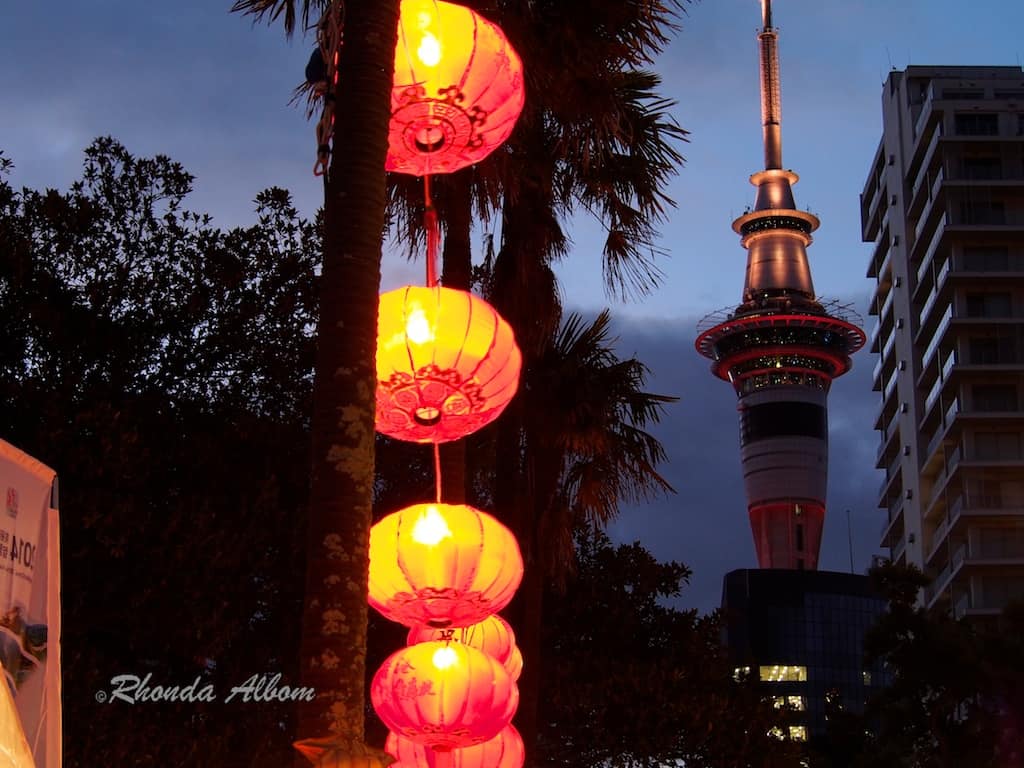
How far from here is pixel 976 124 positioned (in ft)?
241

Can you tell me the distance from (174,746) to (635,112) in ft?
23.7

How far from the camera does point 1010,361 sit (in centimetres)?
6956

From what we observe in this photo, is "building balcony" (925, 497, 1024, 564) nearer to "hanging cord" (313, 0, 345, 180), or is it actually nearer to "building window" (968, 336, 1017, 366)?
"building window" (968, 336, 1017, 366)

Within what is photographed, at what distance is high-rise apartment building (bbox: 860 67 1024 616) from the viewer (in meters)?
67.7

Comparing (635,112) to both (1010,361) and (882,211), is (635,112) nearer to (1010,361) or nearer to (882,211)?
(1010,361)

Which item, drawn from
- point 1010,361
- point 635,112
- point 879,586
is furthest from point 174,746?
point 1010,361

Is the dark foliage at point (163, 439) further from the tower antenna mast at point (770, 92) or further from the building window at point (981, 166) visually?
the tower antenna mast at point (770, 92)

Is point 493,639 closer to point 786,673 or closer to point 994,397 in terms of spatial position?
point 994,397

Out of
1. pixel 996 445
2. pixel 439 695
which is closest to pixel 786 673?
pixel 996 445

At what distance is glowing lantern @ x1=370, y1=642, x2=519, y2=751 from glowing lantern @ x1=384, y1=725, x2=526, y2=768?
88 cm

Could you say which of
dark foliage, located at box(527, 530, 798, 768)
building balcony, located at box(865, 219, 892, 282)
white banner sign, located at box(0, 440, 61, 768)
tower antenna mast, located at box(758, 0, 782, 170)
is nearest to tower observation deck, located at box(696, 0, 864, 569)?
tower antenna mast, located at box(758, 0, 782, 170)

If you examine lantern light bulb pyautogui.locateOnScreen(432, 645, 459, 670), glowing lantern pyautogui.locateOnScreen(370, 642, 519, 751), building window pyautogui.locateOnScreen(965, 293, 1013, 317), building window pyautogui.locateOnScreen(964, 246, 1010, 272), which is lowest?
glowing lantern pyautogui.locateOnScreen(370, 642, 519, 751)

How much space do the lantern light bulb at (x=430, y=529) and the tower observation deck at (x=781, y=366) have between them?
96.5 metres

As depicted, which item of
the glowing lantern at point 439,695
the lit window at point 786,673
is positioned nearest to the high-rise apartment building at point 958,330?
the lit window at point 786,673
